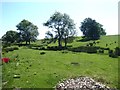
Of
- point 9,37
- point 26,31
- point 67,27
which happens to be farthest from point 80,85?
point 9,37

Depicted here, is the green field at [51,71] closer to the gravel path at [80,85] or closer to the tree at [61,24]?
the gravel path at [80,85]

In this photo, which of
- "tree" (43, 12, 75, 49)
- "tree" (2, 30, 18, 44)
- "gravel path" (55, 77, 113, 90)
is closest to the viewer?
"gravel path" (55, 77, 113, 90)

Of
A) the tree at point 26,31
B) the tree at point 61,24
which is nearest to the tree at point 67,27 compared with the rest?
the tree at point 61,24

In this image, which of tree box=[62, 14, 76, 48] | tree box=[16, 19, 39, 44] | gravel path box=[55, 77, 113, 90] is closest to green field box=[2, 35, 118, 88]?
gravel path box=[55, 77, 113, 90]

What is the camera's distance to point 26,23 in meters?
131

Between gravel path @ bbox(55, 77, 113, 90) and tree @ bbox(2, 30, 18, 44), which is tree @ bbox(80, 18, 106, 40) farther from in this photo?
gravel path @ bbox(55, 77, 113, 90)

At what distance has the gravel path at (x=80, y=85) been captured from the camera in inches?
1475

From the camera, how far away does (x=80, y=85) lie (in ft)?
125

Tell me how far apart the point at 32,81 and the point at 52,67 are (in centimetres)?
1015

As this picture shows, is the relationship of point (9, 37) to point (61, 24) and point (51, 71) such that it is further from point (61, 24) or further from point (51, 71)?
point (51, 71)

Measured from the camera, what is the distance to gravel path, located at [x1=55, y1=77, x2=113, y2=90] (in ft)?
123

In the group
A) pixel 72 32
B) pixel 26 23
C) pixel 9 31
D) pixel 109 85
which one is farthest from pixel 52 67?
pixel 9 31

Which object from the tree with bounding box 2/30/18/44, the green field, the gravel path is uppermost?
the tree with bounding box 2/30/18/44

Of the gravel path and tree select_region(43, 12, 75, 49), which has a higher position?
tree select_region(43, 12, 75, 49)
